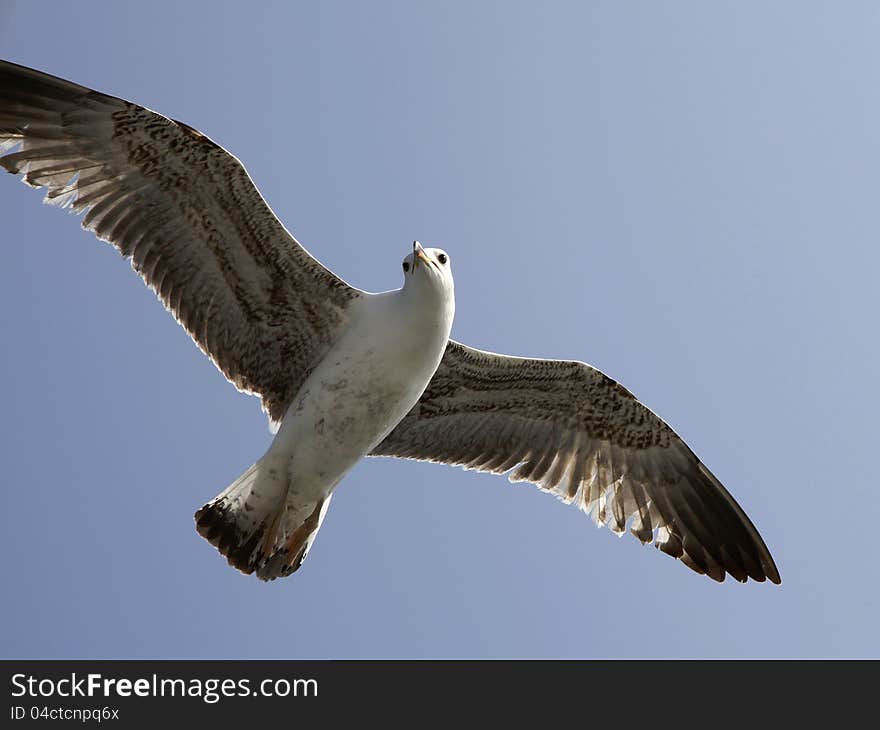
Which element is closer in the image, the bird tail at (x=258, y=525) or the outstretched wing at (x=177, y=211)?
the outstretched wing at (x=177, y=211)

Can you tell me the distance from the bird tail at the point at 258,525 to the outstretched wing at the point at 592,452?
130cm

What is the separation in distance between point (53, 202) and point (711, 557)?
19.1 ft

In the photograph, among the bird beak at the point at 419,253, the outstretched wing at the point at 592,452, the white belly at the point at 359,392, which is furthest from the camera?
the outstretched wing at the point at 592,452

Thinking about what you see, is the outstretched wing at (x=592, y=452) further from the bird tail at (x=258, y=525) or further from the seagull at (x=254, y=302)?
the bird tail at (x=258, y=525)

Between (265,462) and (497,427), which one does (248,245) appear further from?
(497,427)

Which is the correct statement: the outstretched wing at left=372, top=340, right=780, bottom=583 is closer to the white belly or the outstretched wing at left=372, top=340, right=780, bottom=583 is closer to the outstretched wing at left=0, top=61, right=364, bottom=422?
the white belly

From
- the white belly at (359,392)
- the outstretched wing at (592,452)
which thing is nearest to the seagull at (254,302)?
the white belly at (359,392)

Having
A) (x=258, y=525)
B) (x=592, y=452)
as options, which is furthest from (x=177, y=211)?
(x=592, y=452)

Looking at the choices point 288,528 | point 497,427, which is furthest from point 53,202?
point 497,427

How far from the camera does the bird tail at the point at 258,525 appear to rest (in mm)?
8719

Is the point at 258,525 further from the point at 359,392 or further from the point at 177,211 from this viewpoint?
the point at 177,211

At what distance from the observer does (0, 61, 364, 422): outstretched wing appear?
28.0 ft

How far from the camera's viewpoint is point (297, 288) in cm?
891

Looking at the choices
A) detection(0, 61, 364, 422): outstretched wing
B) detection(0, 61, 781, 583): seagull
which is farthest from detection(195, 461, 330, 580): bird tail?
detection(0, 61, 364, 422): outstretched wing
